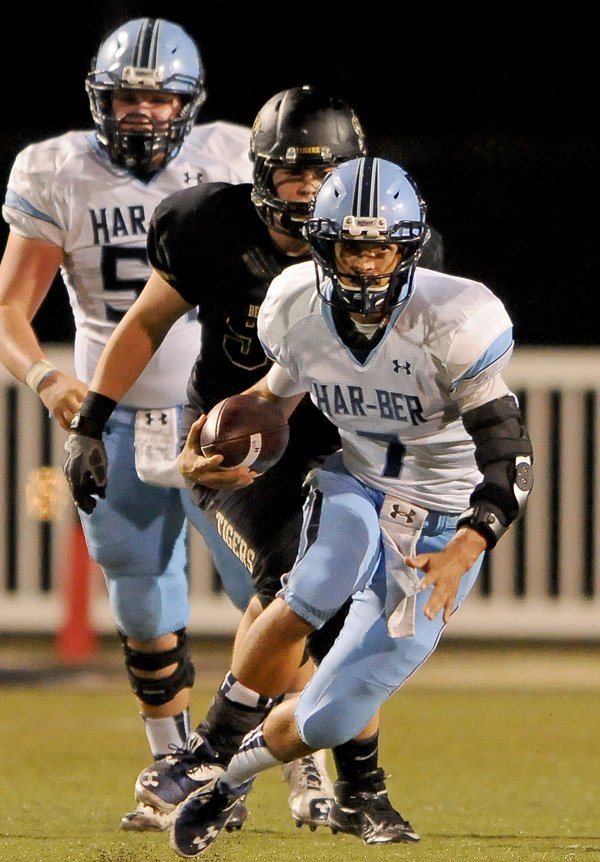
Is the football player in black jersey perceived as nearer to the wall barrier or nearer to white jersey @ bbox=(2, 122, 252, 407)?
white jersey @ bbox=(2, 122, 252, 407)

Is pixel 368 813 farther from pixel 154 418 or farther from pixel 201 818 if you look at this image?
pixel 154 418

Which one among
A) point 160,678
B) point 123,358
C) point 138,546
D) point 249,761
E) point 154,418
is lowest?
point 160,678

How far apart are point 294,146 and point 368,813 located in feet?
5.11

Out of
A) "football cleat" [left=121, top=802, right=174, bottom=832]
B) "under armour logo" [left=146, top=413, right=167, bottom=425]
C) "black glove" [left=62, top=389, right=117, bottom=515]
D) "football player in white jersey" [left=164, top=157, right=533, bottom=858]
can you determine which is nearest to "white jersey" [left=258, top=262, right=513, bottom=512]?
"football player in white jersey" [left=164, top=157, right=533, bottom=858]

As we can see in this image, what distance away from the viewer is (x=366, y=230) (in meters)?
3.68

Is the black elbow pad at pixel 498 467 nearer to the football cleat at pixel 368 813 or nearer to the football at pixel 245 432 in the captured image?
the football at pixel 245 432

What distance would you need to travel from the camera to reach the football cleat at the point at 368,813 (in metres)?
4.02

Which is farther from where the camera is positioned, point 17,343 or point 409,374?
point 17,343

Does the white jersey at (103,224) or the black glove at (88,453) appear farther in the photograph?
the white jersey at (103,224)

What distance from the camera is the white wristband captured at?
14.9 feet

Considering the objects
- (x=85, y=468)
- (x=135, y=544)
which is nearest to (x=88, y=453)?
(x=85, y=468)

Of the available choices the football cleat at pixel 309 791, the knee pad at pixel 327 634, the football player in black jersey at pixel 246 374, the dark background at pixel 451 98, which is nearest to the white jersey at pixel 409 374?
the football player in black jersey at pixel 246 374

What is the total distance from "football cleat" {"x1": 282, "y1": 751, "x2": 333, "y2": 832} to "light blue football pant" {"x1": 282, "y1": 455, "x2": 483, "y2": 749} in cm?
54

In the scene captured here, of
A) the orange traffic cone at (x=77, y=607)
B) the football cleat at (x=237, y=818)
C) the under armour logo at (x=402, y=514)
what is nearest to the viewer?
the under armour logo at (x=402, y=514)
